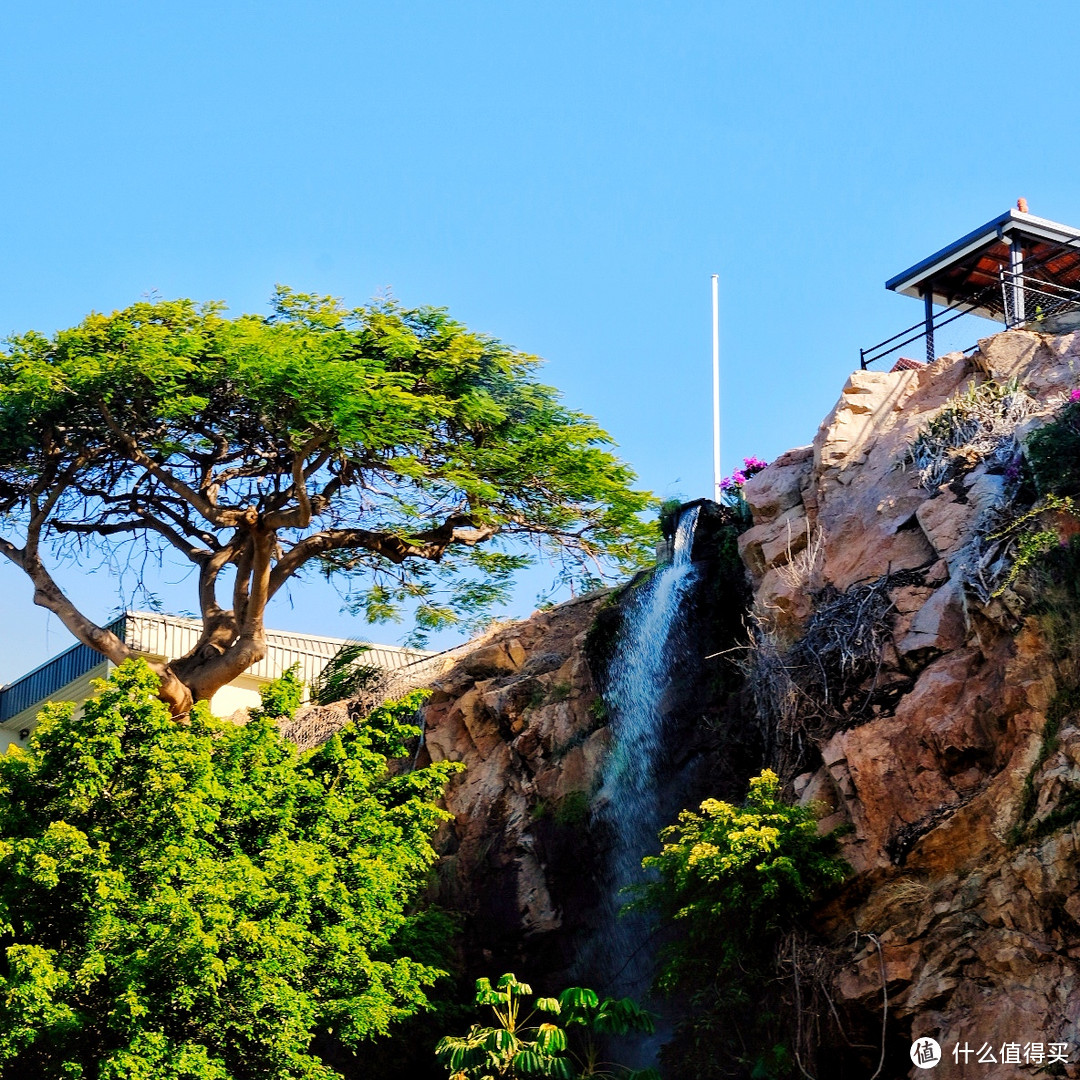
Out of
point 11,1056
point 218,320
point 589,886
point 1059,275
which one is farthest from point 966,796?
point 218,320

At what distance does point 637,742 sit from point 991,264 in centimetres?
1003

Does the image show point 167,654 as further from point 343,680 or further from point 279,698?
point 279,698

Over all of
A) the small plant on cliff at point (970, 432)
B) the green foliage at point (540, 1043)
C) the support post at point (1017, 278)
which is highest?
the support post at point (1017, 278)

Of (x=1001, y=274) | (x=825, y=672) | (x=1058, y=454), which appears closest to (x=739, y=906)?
(x=825, y=672)

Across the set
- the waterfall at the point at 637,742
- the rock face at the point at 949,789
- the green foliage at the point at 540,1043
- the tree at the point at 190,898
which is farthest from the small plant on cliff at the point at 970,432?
the tree at the point at 190,898

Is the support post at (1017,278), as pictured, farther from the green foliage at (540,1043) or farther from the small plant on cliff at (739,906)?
the green foliage at (540,1043)

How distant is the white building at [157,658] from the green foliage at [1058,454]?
15720mm

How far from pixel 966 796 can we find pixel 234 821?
8.01 metres

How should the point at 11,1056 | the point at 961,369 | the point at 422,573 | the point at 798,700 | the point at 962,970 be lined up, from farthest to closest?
the point at 422,573
the point at 961,369
the point at 798,700
the point at 11,1056
the point at 962,970

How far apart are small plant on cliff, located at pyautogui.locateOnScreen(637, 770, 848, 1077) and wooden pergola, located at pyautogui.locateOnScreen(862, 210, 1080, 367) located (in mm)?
9516

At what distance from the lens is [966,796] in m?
14.0

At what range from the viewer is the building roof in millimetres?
21969

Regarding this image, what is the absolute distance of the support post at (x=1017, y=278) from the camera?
21.0 meters

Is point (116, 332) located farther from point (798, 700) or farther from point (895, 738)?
point (895, 738)
